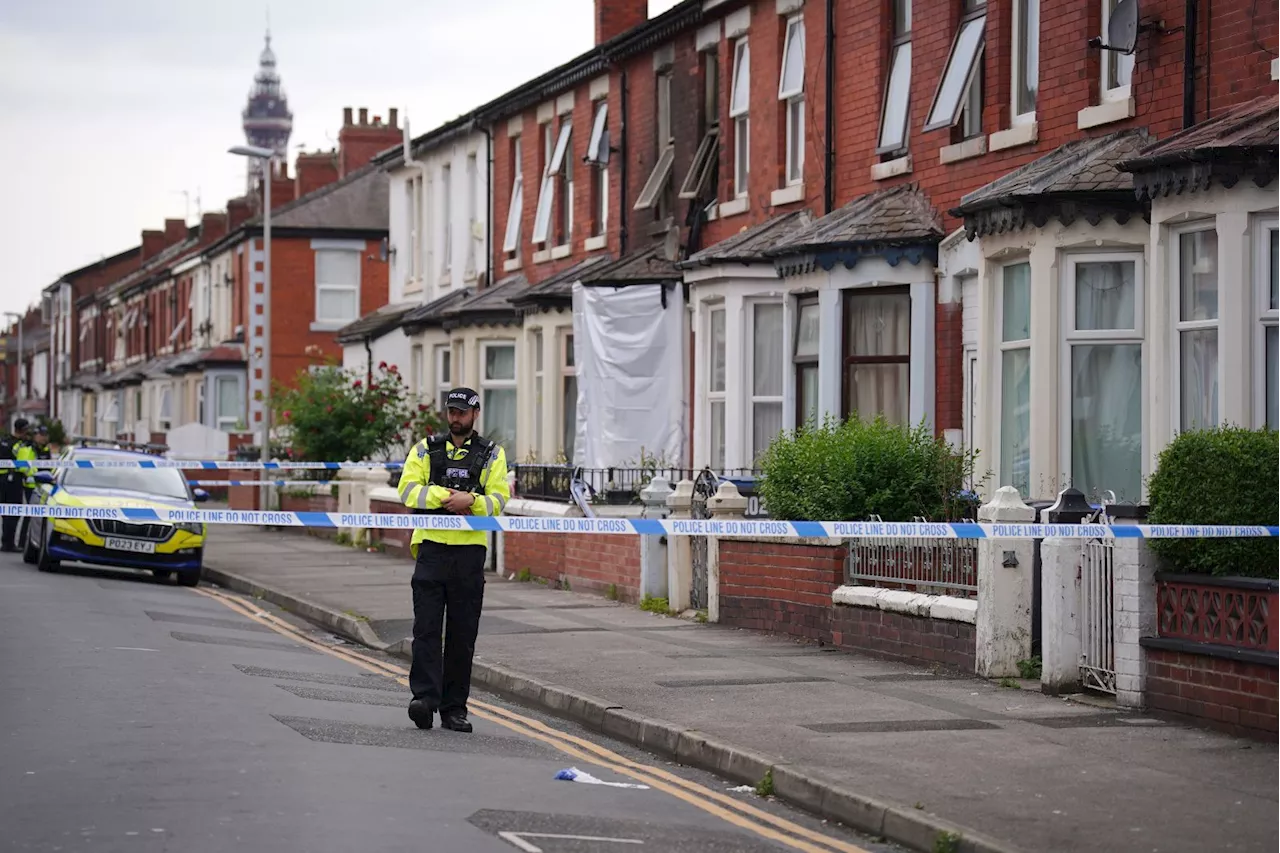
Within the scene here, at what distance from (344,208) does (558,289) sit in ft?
80.7

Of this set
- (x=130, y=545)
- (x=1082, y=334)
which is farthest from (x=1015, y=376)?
(x=130, y=545)

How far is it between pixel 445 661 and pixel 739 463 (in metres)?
10.9

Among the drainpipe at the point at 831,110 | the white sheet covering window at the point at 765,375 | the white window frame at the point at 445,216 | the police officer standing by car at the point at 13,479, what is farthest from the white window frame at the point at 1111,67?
the white window frame at the point at 445,216

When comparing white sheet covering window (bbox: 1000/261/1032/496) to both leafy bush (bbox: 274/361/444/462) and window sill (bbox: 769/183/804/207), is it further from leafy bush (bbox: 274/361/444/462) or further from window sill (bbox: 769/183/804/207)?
leafy bush (bbox: 274/361/444/462)

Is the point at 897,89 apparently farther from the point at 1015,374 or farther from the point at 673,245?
the point at 673,245

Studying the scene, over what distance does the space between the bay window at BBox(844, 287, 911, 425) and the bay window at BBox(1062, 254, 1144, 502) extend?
3204mm

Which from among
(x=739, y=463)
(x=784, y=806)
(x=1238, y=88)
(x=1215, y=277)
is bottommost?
(x=784, y=806)

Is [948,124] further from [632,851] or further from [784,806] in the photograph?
[632,851]

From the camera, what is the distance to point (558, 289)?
88.2ft

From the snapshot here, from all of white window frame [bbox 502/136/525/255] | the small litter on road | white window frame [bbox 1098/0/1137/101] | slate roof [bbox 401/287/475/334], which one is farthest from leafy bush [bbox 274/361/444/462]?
the small litter on road

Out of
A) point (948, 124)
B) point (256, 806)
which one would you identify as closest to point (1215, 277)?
point (948, 124)

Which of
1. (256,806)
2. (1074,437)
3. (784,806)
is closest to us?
(256,806)

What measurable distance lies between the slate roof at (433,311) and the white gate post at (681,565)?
14462 mm

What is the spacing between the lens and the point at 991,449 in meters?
16.8
